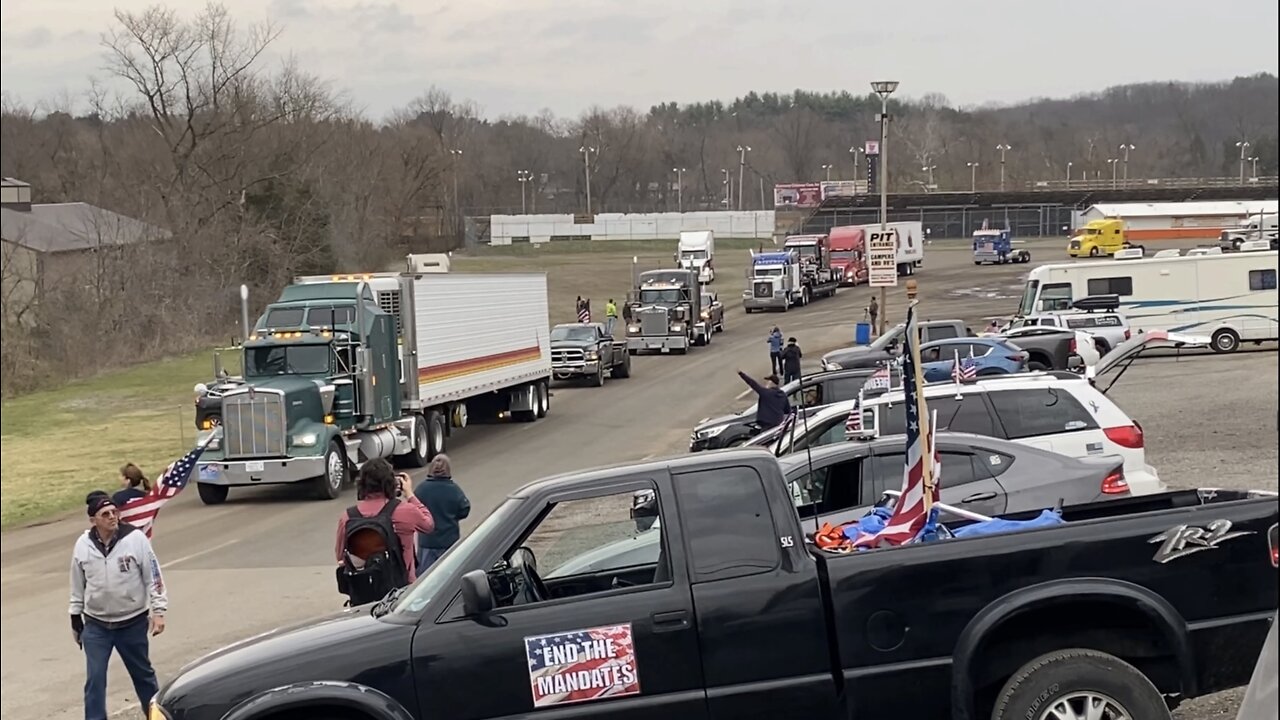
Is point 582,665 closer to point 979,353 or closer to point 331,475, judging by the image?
point 331,475

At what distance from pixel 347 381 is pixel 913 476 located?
1752 centimetres

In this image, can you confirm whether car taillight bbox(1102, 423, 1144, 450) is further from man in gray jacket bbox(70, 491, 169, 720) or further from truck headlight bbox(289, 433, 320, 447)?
truck headlight bbox(289, 433, 320, 447)

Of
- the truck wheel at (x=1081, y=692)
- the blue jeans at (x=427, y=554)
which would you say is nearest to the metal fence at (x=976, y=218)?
the blue jeans at (x=427, y=554)

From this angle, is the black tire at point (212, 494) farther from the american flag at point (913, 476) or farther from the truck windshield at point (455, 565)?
the american flag at point (913, 476)

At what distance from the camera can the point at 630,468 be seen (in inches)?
239

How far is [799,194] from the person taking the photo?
62.7 feet

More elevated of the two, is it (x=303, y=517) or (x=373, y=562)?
(x=373, y=562)

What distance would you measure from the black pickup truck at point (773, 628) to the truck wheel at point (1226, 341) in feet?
81.9

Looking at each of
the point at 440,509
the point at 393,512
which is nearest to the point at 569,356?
the point at 440,509

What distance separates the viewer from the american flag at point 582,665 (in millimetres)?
5641

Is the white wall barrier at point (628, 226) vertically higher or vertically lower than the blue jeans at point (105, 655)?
higher

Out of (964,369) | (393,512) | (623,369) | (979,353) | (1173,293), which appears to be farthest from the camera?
(623,369)

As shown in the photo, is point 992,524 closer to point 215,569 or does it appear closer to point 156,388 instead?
point 215,569

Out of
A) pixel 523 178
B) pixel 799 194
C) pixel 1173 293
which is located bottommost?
pixel 1173 293
